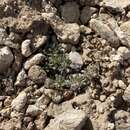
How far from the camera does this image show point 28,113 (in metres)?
5.56

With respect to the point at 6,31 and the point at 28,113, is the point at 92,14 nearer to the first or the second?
the point at 6,31

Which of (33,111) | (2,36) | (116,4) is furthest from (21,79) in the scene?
(116,4)

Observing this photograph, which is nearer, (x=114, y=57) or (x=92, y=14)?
(x=114, y=57)

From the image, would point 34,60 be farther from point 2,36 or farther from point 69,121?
point 69,121

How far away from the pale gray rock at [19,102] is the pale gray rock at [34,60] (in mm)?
329

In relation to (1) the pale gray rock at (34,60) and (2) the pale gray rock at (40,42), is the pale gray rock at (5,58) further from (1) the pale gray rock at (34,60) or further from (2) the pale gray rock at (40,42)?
(2) the pale gray rock at (40,42)

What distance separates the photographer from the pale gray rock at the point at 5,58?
5.71 metres

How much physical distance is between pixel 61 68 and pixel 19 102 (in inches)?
25.2

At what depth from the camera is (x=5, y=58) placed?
18.8 feet

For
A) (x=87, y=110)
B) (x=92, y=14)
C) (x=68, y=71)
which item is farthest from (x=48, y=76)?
(x=92, y=14)

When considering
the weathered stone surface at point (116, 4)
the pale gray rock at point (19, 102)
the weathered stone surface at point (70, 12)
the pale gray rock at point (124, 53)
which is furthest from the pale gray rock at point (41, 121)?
the weathered stone surface at point (116, 4)

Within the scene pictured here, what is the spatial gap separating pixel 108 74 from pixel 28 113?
102 centimetres

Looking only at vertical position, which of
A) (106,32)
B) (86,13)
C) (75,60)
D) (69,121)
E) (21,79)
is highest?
(86,13)

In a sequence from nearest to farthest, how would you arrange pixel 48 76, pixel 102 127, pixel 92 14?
pixel 102 127 < pixel 48 76 < pixel 92 14
